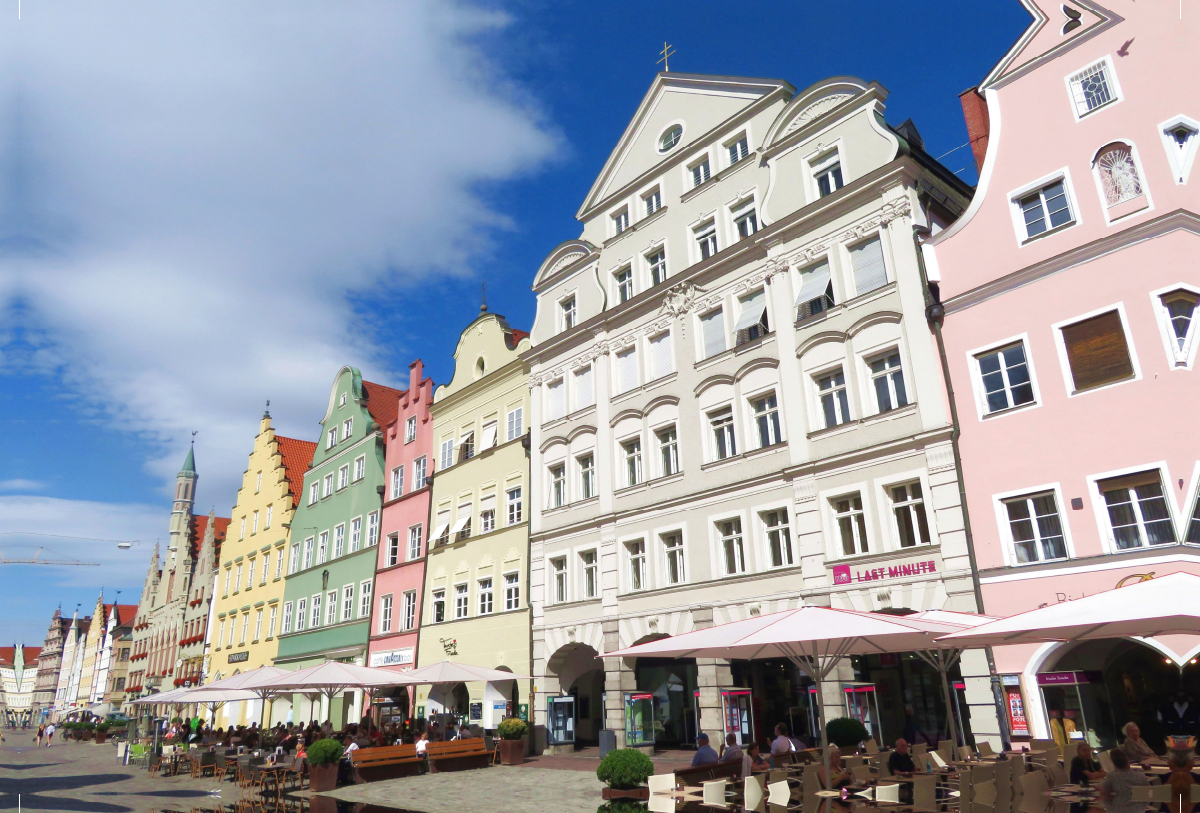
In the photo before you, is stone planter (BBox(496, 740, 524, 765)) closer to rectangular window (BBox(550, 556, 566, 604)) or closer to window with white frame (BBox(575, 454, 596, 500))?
rectangular window (BBox(550, 556, 566, 604))

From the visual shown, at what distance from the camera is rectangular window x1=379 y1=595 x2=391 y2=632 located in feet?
122

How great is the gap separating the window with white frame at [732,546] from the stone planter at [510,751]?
27.5 feet

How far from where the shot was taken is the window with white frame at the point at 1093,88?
Answer: 18609 mm

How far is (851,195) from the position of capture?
22156 millimetres

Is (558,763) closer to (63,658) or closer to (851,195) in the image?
(851,195)

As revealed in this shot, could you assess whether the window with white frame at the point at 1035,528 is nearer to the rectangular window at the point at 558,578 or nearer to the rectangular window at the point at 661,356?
the rectangular window at the point at 661,356

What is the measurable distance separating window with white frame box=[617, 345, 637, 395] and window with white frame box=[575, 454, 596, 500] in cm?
268

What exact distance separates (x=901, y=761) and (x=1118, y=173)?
13.3 meters

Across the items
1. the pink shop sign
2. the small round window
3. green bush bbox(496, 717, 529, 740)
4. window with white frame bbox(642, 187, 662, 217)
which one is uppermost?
the small round window

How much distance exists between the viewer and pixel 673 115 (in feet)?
96.6

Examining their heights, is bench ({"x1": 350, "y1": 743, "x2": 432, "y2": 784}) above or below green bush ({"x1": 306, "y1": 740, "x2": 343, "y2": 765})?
below

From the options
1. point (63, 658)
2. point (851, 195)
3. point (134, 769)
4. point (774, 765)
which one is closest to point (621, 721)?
point (774, 765)

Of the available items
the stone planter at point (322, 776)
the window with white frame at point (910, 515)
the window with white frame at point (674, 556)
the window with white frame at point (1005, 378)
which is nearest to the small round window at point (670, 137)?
the window with white frame at point (674, 556)

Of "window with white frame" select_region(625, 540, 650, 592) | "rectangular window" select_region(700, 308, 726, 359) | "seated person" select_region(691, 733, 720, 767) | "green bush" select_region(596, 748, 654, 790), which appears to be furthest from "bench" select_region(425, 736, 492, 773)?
"rectangular window" select_region(700, 308, 726, 359)
